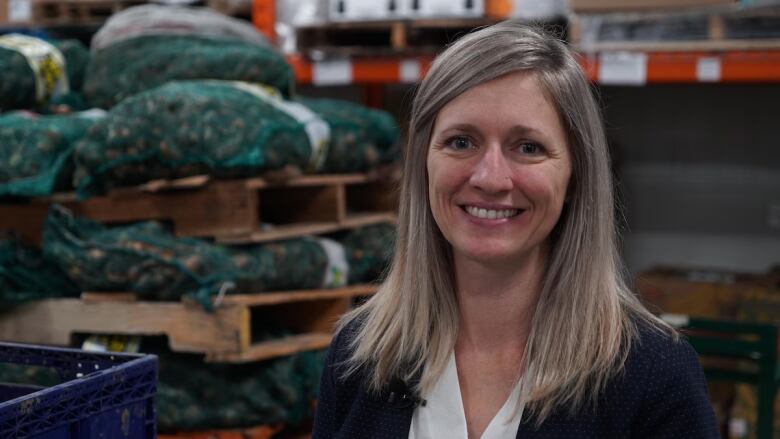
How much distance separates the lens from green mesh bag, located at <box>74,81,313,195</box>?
3758 mm

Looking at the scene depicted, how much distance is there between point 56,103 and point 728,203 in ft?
13.4

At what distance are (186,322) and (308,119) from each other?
0.92 m

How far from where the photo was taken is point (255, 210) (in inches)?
154

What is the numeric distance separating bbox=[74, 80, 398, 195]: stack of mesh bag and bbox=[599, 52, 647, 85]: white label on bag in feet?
5.70

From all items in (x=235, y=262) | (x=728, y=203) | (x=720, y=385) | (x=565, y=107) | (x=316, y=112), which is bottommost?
(x=720, y=385)

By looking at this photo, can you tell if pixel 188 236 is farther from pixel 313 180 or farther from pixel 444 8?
pixel 444 8

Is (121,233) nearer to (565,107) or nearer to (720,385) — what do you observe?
(565,107)

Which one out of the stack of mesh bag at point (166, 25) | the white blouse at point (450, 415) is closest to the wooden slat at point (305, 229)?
the stack of mesh bag at point (166, 25)

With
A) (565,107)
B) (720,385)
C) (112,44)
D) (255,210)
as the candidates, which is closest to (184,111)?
(255,210)

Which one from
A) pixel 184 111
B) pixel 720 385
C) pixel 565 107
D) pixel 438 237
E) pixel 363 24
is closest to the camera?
pixel 565 107

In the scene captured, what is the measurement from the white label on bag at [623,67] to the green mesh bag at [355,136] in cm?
108

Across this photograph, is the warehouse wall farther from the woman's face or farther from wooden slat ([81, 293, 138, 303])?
the woman's face

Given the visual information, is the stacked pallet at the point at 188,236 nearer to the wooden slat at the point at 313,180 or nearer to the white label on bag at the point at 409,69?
the wooden slat at the point at 313,180

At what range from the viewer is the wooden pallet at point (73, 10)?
237 inches
